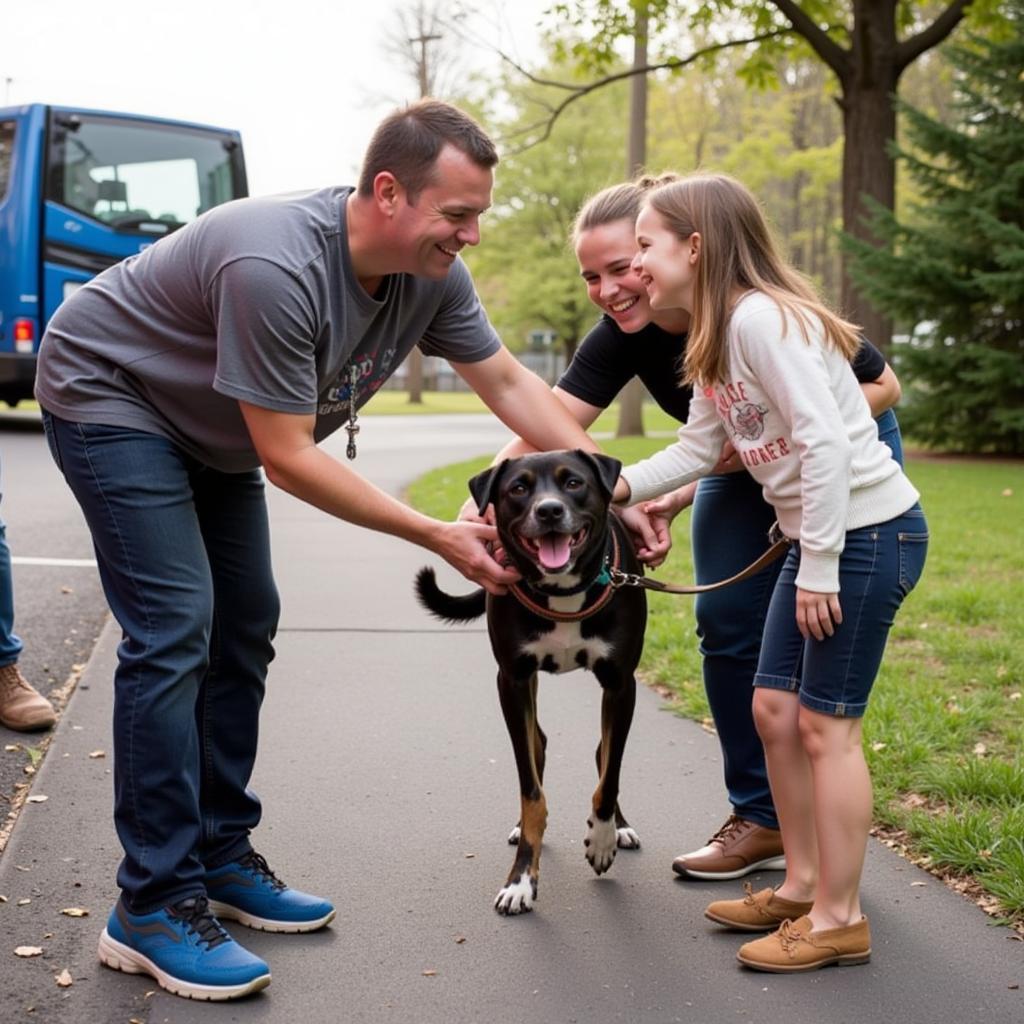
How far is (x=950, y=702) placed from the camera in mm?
5602

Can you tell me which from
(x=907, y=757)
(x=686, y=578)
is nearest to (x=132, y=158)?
(x=686, y=578)

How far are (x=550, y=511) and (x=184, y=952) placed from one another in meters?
1.41

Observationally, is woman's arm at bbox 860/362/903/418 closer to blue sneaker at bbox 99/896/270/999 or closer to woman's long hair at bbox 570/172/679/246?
woman's long hair at bbox 570/172/679/246

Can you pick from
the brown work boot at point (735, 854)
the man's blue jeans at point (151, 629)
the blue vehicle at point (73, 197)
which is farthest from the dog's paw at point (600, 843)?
the blue vehicle at point (73, 197)

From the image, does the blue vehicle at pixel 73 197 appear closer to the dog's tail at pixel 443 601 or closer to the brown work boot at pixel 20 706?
the brown work boot at pixel 20 706

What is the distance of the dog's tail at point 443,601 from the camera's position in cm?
464

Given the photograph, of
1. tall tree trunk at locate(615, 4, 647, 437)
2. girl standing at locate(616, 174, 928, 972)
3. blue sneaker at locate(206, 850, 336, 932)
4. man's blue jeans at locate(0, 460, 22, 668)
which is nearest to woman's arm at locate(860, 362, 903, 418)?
girl standing at locate(616, 174, 928, 972)

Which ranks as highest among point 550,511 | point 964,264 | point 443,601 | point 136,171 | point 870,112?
point 870,112

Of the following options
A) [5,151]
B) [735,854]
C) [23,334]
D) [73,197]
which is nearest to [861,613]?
[735,854]

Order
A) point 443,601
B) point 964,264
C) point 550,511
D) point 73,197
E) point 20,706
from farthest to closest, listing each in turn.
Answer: point 964,264, point 73,197, point 20,706, point 443,601, point 550,511

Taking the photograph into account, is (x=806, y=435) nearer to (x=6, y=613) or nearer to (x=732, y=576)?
(x=732, y=576)

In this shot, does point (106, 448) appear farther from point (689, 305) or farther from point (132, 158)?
point (132, 158)

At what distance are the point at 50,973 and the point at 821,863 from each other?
6.02 ft

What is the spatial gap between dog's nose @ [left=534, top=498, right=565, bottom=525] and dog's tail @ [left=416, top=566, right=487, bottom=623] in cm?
96
